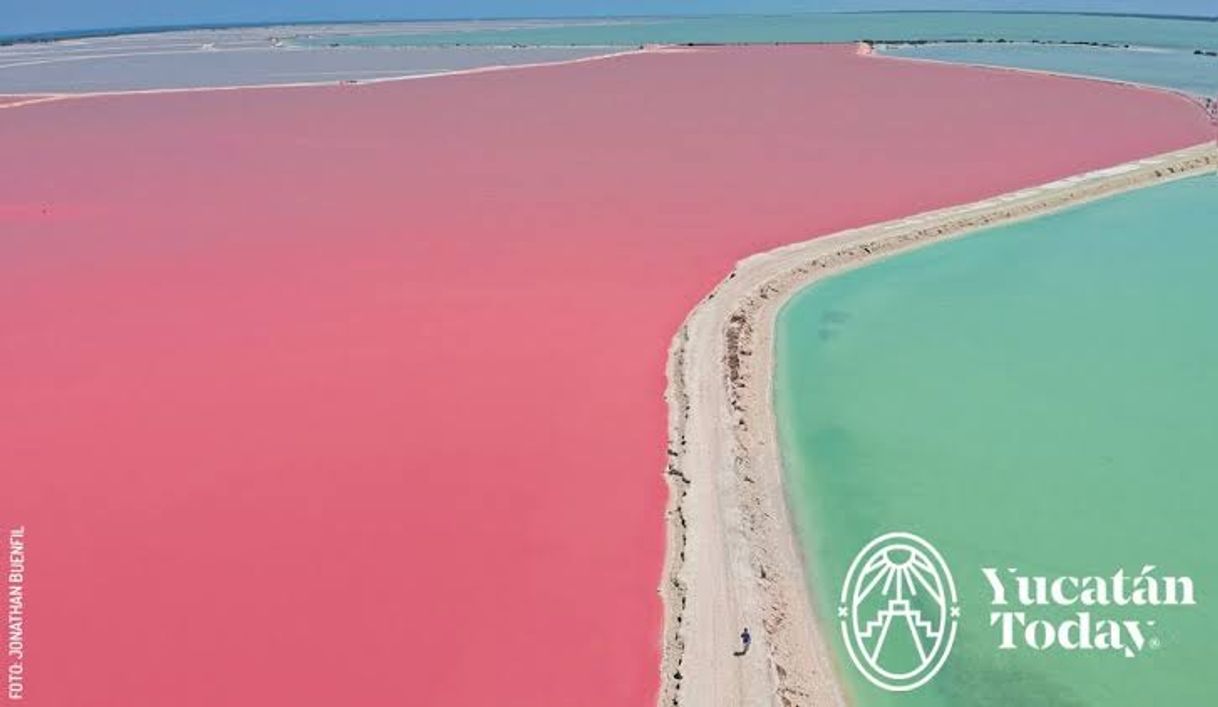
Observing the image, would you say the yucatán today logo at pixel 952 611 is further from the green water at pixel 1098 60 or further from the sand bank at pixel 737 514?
the green water at pixel 1098 60

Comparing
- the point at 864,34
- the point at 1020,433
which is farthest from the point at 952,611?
the point at 864,34

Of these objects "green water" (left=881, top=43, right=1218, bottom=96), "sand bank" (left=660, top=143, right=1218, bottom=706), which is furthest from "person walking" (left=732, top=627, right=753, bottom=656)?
"green water" (left=881, top=43, right=1218, bottom=96)

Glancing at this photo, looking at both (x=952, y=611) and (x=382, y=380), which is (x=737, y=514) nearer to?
(x=952, y=611)

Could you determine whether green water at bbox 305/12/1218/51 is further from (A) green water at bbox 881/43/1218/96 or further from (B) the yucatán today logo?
(B) the yucatán today logo

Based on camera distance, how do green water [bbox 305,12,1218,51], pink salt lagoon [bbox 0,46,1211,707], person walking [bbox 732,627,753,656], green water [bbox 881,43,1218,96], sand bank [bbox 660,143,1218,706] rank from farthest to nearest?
green water [bbox 305,12,1218,51] → green water [bbox 881,43,1218,96] → pink salt lagoon [bbox 0,46,1211,707] → person walking [bbox 732,627,753,656] → sand bank [bbox 660,143,1218,706]

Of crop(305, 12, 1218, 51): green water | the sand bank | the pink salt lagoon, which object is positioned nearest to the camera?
the sand bank

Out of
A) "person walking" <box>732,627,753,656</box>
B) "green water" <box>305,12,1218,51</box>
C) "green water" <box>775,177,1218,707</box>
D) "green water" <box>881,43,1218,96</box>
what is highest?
"green water" <box>305,12,1218,51</box>
